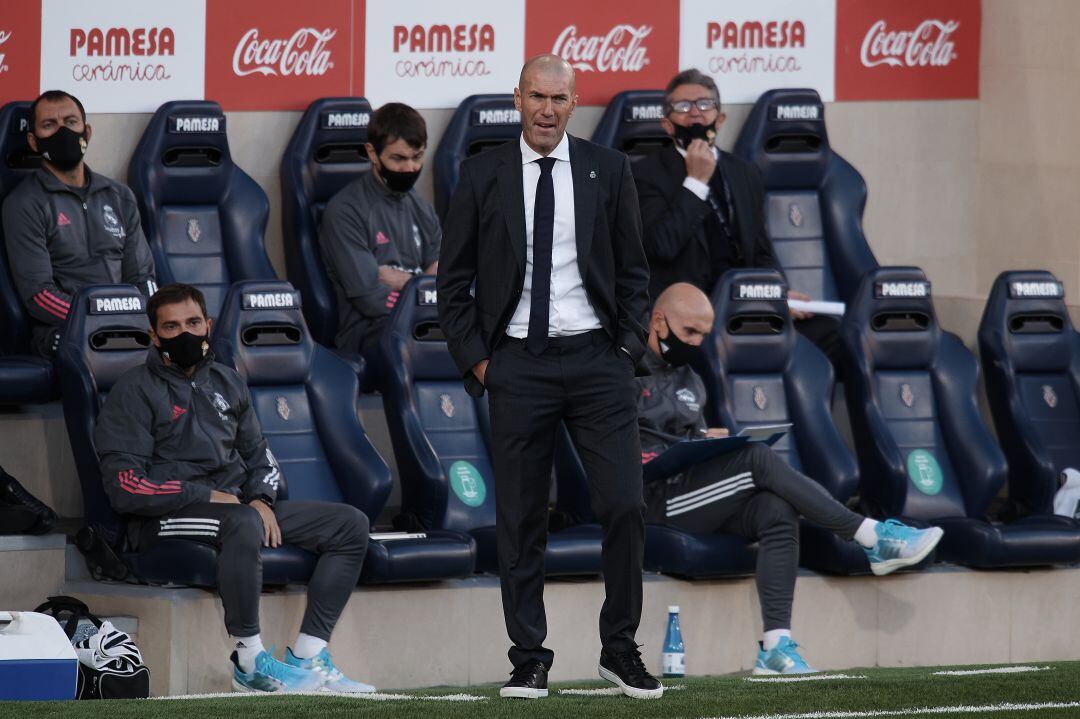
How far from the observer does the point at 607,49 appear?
8.80 metres

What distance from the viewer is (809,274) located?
866cm

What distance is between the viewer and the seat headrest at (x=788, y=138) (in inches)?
342

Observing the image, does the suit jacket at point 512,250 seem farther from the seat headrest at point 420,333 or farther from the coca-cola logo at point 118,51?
the coca-cola logo at point 118,51

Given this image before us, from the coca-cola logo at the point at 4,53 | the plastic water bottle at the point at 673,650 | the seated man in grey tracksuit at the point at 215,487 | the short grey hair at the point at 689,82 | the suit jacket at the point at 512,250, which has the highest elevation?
the coca-cola logo at the point at 4,53

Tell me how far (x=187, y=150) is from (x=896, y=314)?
2959mm

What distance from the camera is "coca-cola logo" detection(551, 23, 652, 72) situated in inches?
344

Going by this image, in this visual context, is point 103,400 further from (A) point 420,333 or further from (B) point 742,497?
(B) point 742,497

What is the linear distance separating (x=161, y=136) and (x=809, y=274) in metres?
2.90

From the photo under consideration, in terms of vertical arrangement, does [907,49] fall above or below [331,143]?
above

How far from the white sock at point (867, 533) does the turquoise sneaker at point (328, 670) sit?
6.03 ft

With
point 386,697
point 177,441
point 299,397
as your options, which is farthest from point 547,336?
point 299,397

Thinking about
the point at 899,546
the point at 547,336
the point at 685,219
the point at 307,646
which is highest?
the point at 685,219

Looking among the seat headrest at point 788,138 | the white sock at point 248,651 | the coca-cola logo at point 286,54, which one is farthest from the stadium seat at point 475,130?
the white sock at point 248,651

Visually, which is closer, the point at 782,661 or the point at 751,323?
the point at 782,661
